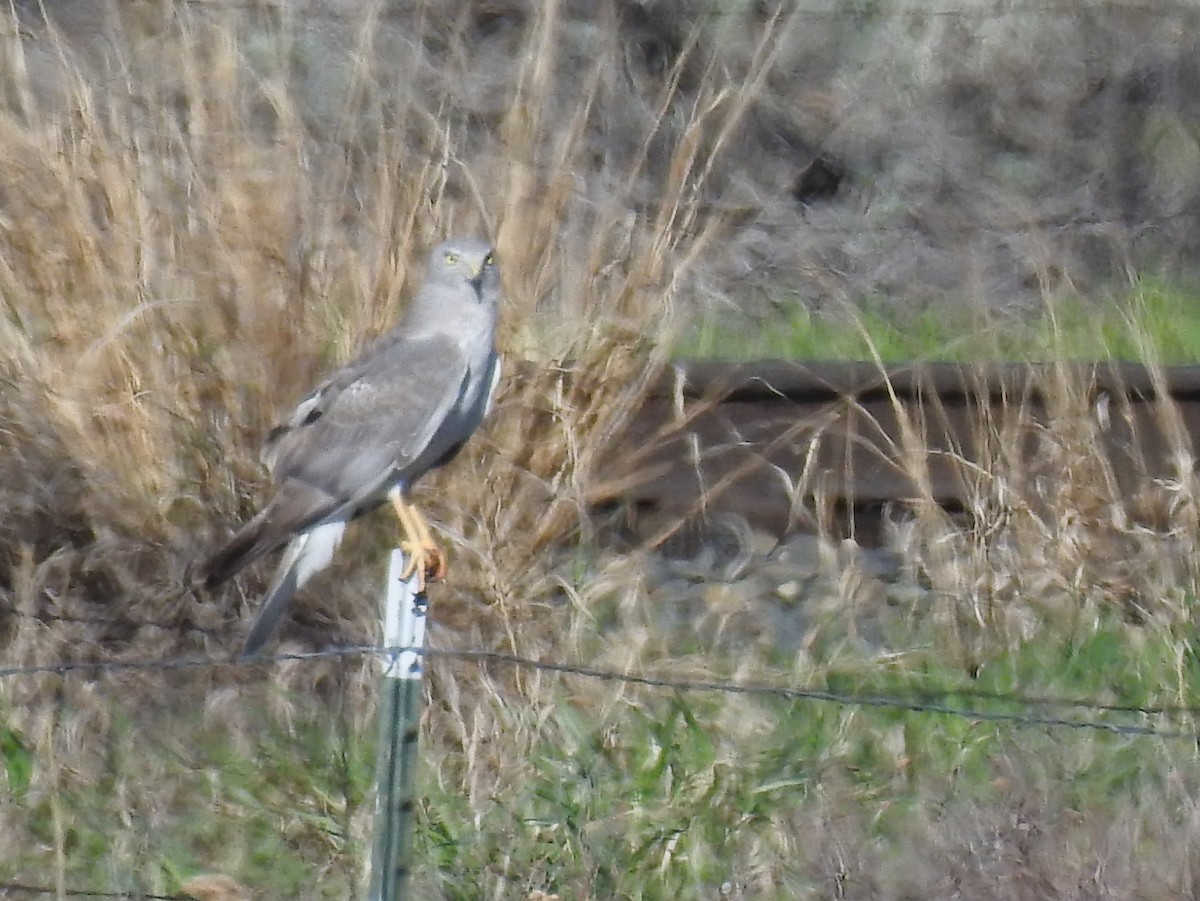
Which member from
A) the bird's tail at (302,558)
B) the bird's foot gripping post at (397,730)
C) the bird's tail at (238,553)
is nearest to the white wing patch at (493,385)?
the bird's tail at (302,558)

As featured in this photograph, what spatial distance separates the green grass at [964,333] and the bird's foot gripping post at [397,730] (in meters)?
2.80

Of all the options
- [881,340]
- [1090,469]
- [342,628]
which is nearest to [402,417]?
[342,628]

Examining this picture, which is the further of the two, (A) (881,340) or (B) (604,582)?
(A) (881,340)

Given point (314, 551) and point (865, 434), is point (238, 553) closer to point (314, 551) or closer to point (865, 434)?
point (314, 551)

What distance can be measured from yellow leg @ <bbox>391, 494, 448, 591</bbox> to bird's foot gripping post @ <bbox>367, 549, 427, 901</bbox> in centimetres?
94

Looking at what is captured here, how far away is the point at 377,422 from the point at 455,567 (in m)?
0.77

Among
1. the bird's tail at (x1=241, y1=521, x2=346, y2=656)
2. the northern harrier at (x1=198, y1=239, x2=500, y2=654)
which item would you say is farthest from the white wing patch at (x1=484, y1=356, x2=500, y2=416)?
the bird's tail at (x1=241, y1=521, x2=346, y2=656)

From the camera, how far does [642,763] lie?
4.84m

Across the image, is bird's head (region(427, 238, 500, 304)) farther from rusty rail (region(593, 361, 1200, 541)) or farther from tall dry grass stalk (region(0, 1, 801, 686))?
rusty rail (region(593, 361, 1200, 541))

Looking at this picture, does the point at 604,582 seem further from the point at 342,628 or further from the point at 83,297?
the point at 83,297

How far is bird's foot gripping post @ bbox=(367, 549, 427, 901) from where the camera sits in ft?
11.3

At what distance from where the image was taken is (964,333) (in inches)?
365

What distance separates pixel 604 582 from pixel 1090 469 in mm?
1526

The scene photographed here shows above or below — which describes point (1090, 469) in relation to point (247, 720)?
above
